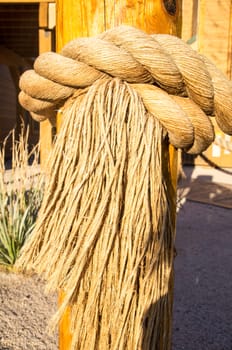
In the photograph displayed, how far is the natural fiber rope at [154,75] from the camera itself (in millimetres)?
668

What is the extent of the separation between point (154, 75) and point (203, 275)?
8.90 ft

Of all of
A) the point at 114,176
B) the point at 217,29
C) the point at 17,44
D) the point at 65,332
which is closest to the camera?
the point at 114,176

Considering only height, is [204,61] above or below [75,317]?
above

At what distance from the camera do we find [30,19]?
26.1 ft

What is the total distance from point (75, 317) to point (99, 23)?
59 centimetres

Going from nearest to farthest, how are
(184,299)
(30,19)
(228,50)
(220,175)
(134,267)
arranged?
(134,267) < (184,299) < (30,19) < (220,175) < (228,50)

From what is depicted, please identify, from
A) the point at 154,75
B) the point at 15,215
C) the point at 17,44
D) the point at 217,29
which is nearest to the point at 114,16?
the point at 154,75

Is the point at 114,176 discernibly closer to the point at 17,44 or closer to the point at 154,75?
the point at 154,75

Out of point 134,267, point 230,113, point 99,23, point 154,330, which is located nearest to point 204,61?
point 230,113

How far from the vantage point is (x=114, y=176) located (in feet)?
2.16

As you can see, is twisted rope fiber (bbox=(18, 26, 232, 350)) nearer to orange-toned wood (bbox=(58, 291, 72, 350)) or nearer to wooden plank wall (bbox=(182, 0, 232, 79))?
orange-toned wood (bbox=(58, 291, 72, 350))

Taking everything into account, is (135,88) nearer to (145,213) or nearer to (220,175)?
(145,213)

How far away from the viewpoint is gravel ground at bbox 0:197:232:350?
217 cm

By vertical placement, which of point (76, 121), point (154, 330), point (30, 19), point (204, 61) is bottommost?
point (154, 330)
